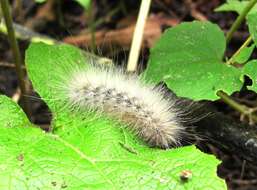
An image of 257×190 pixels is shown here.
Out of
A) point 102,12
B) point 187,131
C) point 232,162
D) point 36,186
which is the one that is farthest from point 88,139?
point 102,12

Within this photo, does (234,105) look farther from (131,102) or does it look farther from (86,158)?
(86,158)

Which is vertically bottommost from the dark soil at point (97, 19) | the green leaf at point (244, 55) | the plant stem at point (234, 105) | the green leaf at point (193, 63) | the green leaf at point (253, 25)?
the dark soil at point (97, 19)

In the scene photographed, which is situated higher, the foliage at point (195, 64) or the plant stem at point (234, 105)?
the foliage at point (195, 64)

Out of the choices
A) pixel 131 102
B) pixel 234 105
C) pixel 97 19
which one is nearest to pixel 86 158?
pixel 131 102

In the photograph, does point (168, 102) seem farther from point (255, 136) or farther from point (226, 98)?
point (255, 136)

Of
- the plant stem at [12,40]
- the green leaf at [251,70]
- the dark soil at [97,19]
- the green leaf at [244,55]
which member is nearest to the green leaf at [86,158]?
the plant stem at [12,40]

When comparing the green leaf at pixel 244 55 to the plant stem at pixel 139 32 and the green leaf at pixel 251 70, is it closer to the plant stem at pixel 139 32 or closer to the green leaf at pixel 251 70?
the green leaf at pixel 251 70

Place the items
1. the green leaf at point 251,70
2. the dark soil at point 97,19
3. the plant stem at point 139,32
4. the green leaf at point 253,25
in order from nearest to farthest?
1. the green leaf at point 251,70
2. the green leaf at point 253,25
3. the plant stem at point 139,32
4. the dark soil at point 97,19
